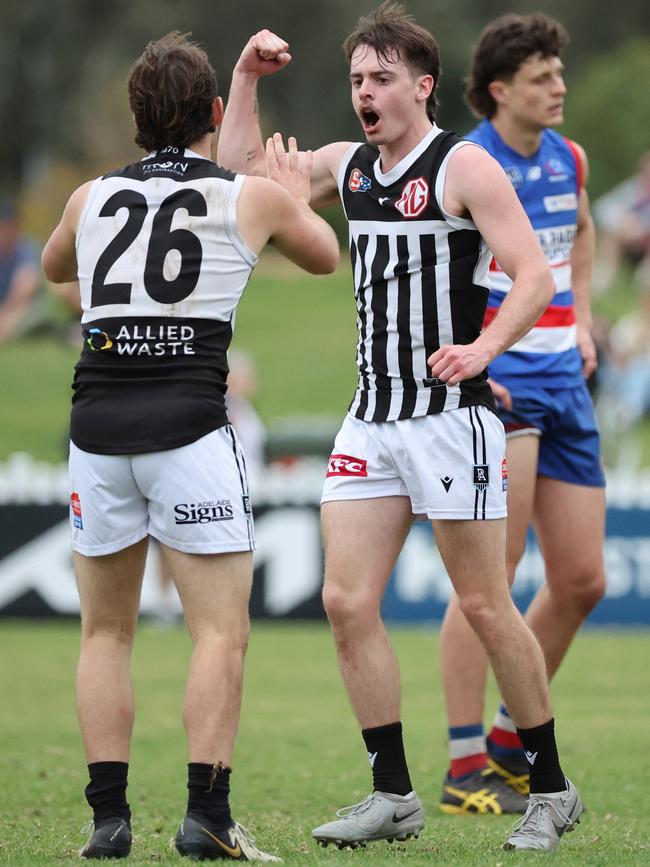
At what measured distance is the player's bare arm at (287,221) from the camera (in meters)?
4.42

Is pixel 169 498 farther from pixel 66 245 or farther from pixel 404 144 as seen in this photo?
pixel 404 144

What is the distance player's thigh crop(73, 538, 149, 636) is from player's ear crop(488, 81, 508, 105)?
8.21 ft

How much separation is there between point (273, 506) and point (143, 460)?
7584 mm

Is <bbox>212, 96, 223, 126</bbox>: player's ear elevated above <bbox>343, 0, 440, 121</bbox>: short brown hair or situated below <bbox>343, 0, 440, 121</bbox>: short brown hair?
below

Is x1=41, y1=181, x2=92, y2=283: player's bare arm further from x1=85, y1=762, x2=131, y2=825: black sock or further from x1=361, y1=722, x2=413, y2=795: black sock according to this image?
x1=361, y1=722, x2=413, y2=795: black sock

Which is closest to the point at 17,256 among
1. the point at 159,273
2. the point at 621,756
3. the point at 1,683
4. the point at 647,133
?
the point at 647,133

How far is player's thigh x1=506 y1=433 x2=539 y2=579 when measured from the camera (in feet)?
18.8

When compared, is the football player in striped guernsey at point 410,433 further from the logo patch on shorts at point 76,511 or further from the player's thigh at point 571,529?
the player's thigh at point 571,529

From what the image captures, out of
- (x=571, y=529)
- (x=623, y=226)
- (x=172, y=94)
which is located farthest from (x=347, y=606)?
(x=623, y=226)

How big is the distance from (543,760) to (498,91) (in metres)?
2.68

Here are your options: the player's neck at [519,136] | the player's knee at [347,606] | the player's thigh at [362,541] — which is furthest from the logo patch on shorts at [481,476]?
the player's neck at [519,136]

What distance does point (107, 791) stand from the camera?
14.4 ft

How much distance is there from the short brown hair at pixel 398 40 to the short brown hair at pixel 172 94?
595 mm

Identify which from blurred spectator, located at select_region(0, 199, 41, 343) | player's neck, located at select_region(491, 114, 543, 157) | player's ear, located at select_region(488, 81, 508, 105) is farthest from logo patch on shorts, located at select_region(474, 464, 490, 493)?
blurred spectator, located at select_region(0, 199, 41, 343)
